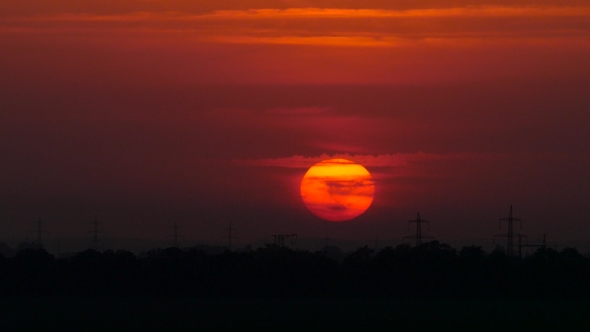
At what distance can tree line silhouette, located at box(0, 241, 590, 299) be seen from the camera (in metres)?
101

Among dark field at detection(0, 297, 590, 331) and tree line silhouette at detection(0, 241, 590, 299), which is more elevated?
tree line silhouette at detection(0, 241, 590, 299)

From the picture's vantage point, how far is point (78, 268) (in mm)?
103562

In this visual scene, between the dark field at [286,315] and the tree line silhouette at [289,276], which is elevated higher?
the tree line silhouette at [289,276]

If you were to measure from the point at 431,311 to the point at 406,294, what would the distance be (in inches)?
754

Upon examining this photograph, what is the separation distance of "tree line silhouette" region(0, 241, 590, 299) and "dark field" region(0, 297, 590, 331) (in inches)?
298

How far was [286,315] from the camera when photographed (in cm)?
7862

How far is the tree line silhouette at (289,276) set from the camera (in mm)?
101375

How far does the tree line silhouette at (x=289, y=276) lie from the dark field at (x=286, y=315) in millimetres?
7563

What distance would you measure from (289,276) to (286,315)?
26.3 meters

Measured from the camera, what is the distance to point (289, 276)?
104875 mm

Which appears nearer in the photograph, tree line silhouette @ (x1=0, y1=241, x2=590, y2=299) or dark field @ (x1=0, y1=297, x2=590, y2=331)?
dark field @ (x1=0, y1=297, x2=590, y2=331)

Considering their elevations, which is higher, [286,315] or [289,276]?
[289,276]

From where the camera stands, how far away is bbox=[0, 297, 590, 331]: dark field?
6988cm

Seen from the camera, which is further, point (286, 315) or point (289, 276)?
point (289, 276)
